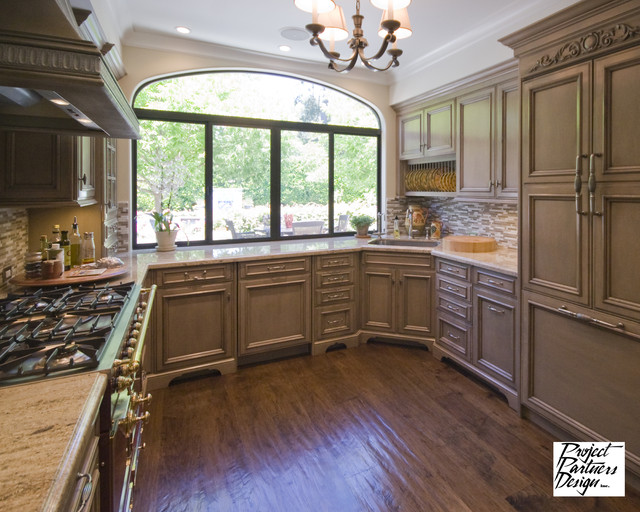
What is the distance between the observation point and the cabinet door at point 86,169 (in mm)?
2197

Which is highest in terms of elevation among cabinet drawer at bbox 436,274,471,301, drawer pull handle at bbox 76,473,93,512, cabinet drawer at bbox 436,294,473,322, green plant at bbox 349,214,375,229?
green plant at bbox 349,214,375,229

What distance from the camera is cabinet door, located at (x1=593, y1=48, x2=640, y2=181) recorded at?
1761 mm

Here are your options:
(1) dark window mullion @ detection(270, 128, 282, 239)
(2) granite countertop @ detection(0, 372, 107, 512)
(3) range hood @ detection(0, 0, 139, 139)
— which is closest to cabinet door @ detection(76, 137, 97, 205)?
(3) range hood @ detection(0, 0, 139, 139)

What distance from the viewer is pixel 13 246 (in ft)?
7.39

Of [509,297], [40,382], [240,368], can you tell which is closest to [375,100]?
[509,297]

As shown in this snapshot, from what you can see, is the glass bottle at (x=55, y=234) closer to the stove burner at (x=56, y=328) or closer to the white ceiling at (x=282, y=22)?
the stove burner at (x=56, y=328)

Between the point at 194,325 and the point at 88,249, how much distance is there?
0.89 metres

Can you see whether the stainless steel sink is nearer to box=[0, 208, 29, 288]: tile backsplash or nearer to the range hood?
box=[0, 208, 29, 288]: tile backsplash

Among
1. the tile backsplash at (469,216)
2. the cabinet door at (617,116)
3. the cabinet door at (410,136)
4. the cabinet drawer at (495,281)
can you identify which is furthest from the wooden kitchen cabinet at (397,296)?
the cabinet door at (617,116)

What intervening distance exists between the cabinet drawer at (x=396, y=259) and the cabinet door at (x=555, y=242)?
3.61ft

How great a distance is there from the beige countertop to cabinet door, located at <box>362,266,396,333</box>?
0.23m

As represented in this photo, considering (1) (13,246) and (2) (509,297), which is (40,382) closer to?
(1) (13,246)

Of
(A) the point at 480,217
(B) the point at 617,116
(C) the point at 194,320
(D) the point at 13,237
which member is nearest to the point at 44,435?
(D) the point at 13,237

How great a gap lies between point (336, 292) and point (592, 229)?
2014mm
